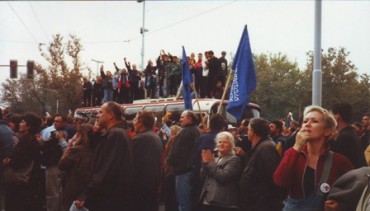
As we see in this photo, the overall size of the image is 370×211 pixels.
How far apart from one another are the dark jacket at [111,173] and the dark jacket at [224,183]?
1370 millimetres

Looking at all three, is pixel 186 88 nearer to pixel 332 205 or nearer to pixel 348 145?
pixel 348 145

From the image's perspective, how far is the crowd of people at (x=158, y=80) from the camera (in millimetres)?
21562

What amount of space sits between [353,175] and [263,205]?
3.14m

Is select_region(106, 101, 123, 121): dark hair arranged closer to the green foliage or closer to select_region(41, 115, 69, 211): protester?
select_region(41, 115, 69, 211): protester

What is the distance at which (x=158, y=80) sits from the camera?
24.5 meters

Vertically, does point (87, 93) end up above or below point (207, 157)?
above

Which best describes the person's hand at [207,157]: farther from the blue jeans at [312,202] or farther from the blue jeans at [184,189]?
the blue jeans at [312,202]

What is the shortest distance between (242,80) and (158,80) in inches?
528

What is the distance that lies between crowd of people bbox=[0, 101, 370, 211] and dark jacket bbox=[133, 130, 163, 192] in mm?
12

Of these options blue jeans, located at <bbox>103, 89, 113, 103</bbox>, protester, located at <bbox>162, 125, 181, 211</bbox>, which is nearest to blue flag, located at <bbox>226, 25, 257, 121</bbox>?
protester, located at <bbox>162, 125, 181, 211</bbox>

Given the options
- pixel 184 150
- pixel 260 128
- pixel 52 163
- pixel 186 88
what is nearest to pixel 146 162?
pixel 260 128

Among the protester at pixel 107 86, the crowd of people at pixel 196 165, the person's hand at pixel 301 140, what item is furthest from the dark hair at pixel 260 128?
the protester at pixel 107 86

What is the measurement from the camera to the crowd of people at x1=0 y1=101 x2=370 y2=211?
4543 mm

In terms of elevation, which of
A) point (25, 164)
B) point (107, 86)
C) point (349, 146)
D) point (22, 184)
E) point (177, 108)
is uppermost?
point (107, 86)
